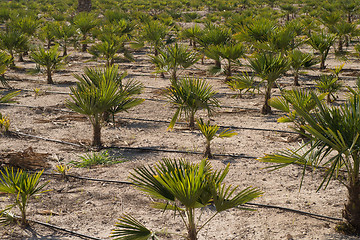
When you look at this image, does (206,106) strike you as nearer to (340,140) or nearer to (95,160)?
(95,160)

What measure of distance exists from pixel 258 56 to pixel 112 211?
414 centimetres

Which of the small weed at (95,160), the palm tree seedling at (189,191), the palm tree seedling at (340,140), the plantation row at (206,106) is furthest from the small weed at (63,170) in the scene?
the palm tree seedling at (340,140)

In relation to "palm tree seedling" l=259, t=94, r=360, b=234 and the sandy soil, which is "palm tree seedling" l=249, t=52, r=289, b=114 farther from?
"palm tree seedling" l=259, t=94, r=360, b=234

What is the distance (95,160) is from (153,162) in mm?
732

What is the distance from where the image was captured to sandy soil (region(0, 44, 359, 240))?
4.20 metres

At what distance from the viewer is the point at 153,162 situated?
5.91m

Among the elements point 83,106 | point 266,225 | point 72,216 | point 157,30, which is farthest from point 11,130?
point 157,30

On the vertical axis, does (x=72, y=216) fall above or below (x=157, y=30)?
below

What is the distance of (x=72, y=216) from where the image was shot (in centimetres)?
449

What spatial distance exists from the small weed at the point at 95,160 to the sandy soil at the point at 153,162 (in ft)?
0.36

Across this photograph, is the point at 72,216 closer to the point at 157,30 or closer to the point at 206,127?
the point at 206,127

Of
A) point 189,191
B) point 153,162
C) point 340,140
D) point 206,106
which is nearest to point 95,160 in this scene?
point 153,162

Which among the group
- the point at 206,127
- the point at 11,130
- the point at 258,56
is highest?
the point at 258,56

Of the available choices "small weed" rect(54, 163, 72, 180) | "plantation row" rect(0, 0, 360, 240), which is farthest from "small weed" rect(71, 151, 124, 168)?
"small weed" rect(54, 163, 72, 180)
